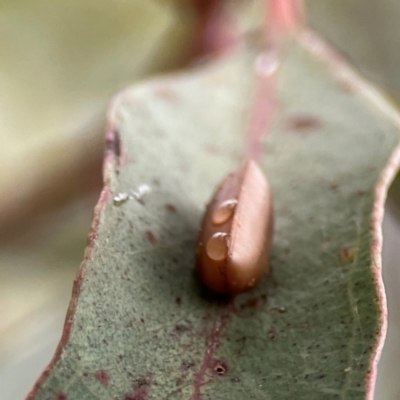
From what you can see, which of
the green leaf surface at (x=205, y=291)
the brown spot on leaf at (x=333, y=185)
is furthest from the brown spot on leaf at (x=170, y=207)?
the brown spot on leaf at (x=333, y=185)

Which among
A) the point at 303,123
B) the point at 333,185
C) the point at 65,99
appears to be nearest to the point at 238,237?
the point at 333,185

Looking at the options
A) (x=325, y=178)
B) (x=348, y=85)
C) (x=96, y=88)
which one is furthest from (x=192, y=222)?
(x=96, y=88)

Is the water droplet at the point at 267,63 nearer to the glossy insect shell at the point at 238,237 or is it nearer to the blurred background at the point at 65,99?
the blurred background at the point at 65,99

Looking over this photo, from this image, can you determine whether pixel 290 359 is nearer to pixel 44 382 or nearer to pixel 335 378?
pixel 335 378

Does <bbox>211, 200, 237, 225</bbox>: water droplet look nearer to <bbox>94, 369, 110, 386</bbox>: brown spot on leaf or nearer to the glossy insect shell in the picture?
the glossy insect shell

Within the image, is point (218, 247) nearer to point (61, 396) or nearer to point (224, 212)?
point (224, 212)

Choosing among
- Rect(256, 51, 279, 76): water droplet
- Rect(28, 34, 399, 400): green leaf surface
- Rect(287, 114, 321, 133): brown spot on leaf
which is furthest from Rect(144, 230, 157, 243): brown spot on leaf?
Rect(256, 51, 279, 76): water droplet
